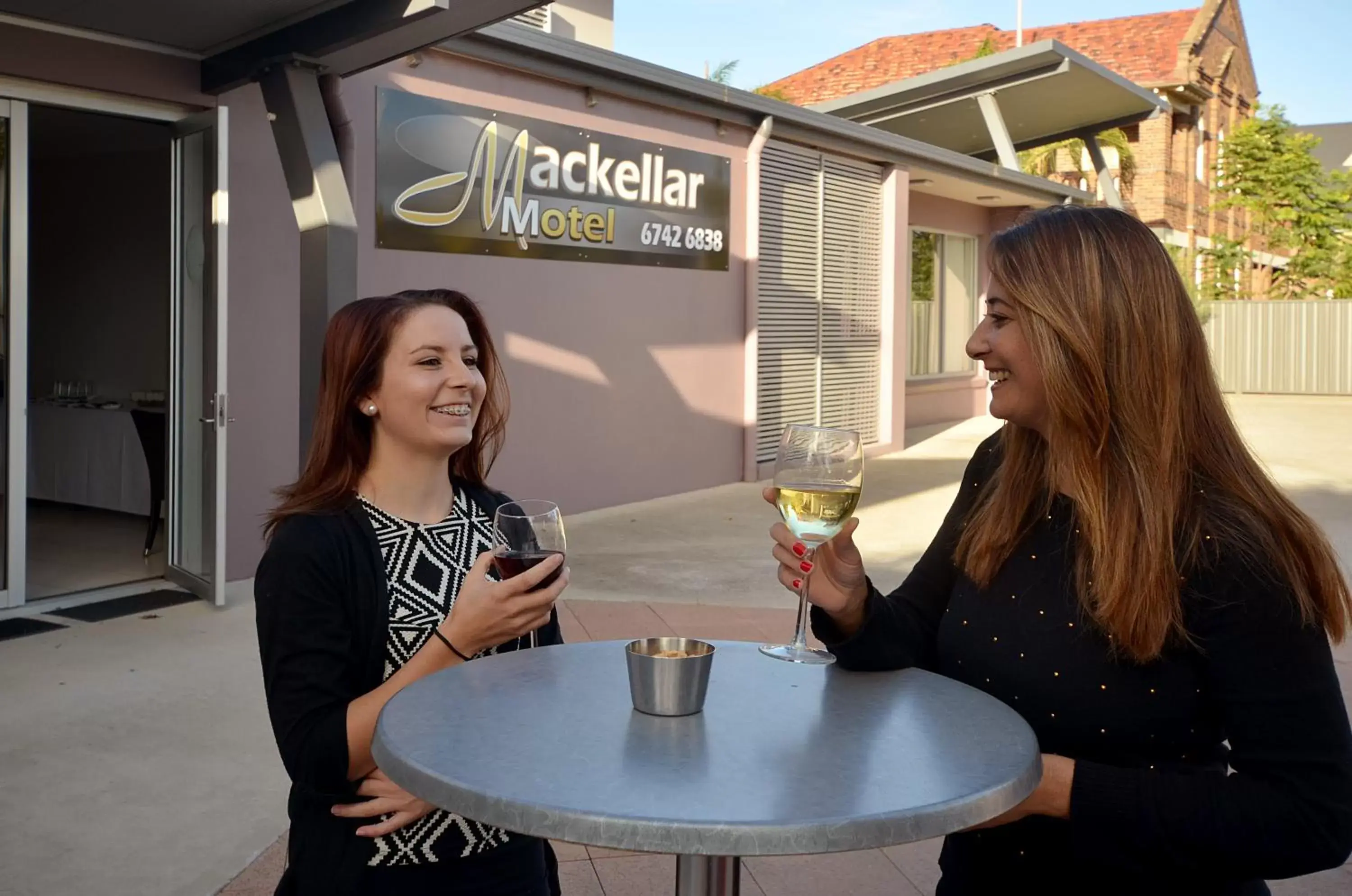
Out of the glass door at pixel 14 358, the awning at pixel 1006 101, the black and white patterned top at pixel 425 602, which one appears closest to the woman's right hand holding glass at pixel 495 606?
the black and white patterned top at pixel 425 602

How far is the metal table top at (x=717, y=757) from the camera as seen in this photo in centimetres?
119

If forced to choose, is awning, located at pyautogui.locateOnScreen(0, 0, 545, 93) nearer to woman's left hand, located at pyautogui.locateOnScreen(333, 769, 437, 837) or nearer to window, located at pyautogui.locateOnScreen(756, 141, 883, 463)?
woman's left hand, located at pyautogui.locateOnScreen(333, 769, 437, 837)

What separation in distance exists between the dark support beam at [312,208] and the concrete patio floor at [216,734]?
56.4 inches

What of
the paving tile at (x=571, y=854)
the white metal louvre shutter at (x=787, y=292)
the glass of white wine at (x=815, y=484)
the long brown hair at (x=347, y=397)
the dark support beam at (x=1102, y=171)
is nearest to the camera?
the glass of white wine at (x=815, y=484)

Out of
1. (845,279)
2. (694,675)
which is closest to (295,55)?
(694,675)

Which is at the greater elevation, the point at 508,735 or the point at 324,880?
the point at 508,735

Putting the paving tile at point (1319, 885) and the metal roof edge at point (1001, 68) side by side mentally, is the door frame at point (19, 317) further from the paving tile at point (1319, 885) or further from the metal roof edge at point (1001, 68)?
the metal roof edge at point (1001, 68)

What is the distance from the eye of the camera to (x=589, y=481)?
9.82m

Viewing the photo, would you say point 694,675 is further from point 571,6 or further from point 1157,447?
point 571,6

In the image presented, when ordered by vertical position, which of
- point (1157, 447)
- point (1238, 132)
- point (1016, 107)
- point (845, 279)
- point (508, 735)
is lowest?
point (508, 735)

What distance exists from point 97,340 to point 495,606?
10.8 metres

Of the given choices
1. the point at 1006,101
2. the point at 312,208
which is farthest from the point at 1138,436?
the point at 1006,101

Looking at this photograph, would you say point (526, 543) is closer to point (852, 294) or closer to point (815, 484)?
point (815, 484)

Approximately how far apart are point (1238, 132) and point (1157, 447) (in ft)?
98.8
